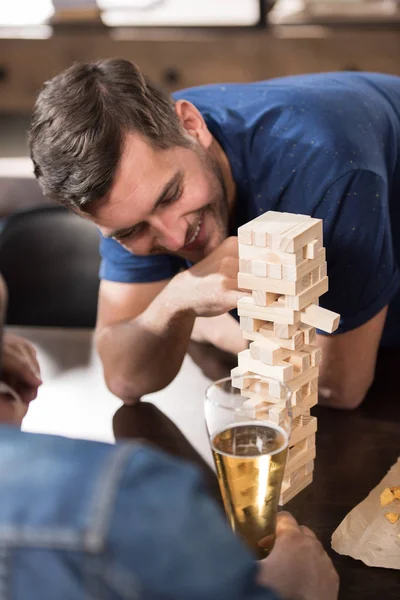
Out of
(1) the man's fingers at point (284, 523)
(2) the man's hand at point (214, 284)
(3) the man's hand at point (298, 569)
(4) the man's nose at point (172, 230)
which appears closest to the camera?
(3) the man's hand at point (298, 569)

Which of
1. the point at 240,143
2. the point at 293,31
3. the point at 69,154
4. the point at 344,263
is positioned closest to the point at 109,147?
the point at 69,154

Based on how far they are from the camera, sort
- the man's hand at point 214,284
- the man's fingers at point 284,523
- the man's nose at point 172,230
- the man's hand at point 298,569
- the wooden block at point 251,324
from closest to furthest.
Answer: the man's hand at point 298,569 → the man's fingers at point 284,523 → the wooden block at point 251,324 → the man's hand at point 214,284 → the man's nose at point 172,230

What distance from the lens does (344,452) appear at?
1.37 m

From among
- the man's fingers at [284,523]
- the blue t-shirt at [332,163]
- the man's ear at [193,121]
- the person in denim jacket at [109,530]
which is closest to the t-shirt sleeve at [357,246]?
the blue t-shirt at [332,163]

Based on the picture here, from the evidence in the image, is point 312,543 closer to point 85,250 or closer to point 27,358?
point 27,358

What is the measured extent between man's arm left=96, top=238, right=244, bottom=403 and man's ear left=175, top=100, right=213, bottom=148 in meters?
0.24

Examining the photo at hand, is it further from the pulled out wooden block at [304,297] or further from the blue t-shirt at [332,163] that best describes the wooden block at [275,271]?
the blue t-shirt at [332,163]

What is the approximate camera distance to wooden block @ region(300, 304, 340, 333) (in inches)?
44.0

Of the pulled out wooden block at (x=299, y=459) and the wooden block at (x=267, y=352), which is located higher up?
the wooden block at (x=267, y=352)

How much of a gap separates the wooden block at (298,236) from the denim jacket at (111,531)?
489 millimetres

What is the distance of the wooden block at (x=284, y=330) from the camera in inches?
45.4

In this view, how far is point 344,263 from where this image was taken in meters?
1.49

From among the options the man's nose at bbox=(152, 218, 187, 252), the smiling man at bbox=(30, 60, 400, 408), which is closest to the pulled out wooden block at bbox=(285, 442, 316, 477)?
the smiling man at bbox=(30, 60, 400, 408)

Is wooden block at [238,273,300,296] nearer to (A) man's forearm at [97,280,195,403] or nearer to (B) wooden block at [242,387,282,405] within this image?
(B) wooden block at [242,387,282,405]
